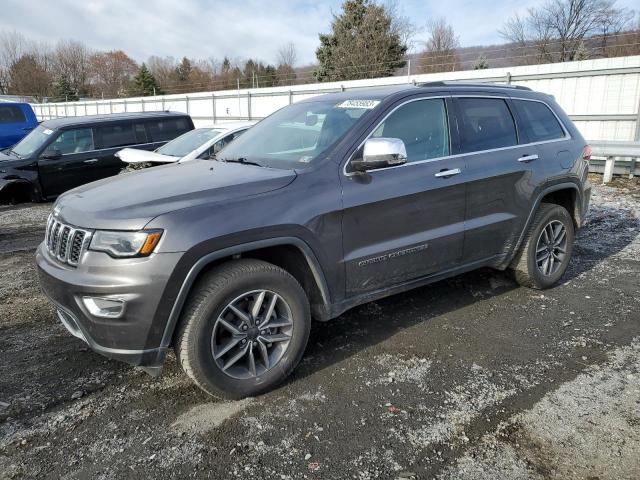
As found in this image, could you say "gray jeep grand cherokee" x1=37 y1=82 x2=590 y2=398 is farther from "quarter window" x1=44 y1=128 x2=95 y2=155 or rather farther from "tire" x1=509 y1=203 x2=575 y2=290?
"quarter window" x1=44 y1=128 x2=95 y2=155

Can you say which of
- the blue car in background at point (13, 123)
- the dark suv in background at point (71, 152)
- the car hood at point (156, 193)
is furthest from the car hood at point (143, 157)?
the blue car in background at point (13, 123)

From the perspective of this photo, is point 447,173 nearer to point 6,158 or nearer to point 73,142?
point 73,142

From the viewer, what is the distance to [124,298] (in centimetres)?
253

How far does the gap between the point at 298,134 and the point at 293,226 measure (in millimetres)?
1143

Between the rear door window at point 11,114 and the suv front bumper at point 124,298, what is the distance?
518 inches

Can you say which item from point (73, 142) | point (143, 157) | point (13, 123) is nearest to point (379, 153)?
point (143, 157)

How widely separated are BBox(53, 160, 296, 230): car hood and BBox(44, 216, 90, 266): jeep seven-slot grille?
53 mm

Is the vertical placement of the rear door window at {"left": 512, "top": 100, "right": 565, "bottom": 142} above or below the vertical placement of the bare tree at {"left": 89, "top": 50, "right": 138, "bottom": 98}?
below

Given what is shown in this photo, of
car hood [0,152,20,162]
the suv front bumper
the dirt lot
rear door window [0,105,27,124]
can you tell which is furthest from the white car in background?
rear door window [0,105,27,124]

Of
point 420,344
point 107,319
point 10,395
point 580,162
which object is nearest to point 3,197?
point 10,395

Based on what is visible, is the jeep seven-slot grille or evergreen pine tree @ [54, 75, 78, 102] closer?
the jeep seven-slot grille

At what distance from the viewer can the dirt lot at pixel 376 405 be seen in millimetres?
2422

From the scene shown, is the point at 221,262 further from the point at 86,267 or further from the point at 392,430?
the point at 392,430

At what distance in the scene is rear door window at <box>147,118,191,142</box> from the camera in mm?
10008
